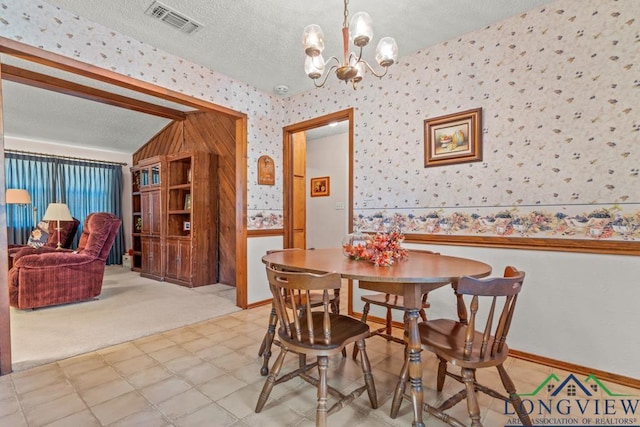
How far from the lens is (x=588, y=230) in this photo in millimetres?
2018

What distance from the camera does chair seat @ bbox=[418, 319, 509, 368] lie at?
1.31 metres

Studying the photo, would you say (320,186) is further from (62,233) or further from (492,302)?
(492,302)

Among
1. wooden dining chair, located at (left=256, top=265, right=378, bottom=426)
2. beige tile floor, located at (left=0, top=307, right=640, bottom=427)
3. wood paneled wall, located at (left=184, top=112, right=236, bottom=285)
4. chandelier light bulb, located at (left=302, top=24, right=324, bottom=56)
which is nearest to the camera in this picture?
wooden dining chair, located at (left=256, top=265, right=378, bottom=426)

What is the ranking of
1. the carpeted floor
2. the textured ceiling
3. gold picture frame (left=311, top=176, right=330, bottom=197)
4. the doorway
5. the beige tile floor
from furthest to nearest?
gold picture frame (left=311, top=176, right=330, bottom=197) → the carpeted floor → the textured ceiling → the doorway → the beige tile floor

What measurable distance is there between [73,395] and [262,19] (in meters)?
2.82

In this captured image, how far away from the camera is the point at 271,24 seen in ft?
7.86

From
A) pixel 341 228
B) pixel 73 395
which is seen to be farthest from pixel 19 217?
pixel 341 228

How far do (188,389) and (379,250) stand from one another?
1433 mm

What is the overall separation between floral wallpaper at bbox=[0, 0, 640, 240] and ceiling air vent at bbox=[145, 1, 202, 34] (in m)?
0.47

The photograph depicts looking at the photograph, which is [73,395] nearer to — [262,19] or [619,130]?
[262,19]

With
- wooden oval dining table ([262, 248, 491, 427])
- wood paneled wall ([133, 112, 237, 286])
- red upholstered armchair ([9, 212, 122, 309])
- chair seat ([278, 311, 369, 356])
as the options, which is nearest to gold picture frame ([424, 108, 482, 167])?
wooden oval dining table ([262, 248, 491, 427])

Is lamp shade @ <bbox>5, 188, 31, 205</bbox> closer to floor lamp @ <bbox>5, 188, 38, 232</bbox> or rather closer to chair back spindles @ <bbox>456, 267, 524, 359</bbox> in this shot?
floor lamp @ <bbox>5, 188, 38, 232</bbox>

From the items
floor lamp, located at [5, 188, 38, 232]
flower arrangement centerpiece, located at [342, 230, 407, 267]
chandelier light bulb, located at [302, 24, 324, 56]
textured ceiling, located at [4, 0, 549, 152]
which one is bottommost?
flower arrangement centerpiece, located at [342, 230, 407, 267]

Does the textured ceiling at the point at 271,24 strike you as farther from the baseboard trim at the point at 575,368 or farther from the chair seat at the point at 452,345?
the baseboard trim at the point at 575,368
